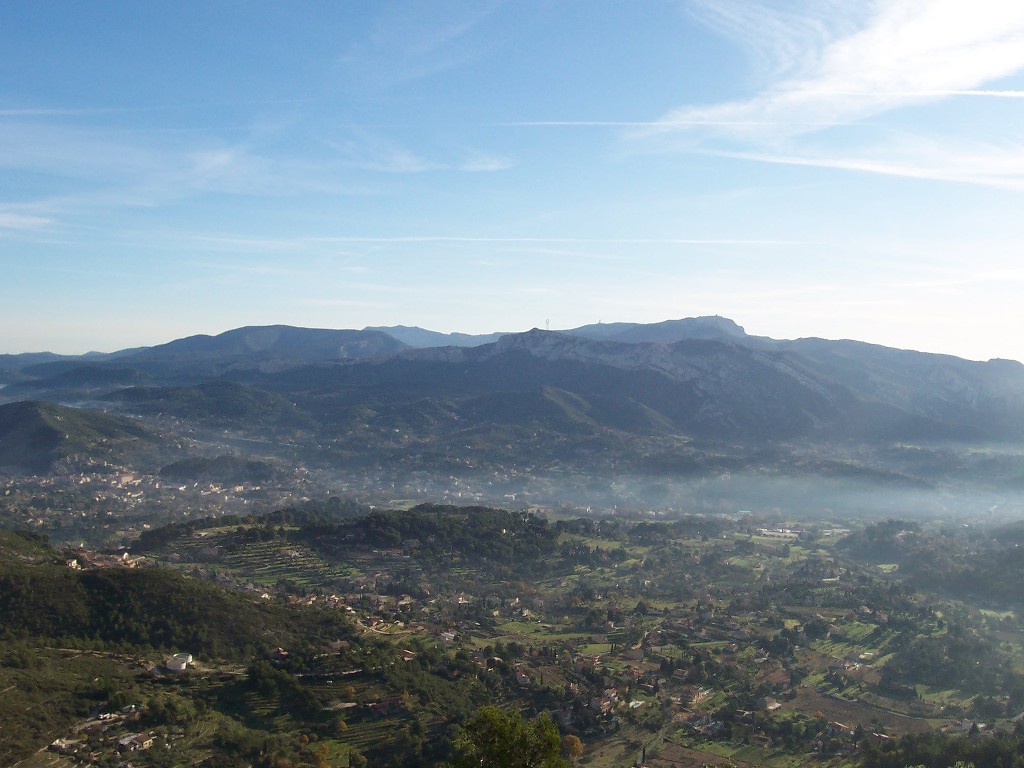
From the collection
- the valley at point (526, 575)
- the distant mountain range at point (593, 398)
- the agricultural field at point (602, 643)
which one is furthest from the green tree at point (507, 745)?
the distant mountain range at point (593, 398)

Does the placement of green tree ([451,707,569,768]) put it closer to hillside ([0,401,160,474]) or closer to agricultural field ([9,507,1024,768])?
agricultural field ([9,507,1024,768])

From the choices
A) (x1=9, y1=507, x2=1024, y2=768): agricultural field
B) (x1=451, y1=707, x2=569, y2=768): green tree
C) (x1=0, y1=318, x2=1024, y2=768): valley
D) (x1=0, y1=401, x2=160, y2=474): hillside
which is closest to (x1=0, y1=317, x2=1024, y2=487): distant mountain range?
(x1=0, y1=318, x2=1024, y2=768): valley

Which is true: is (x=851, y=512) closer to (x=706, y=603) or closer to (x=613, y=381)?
(x=706, y=603)

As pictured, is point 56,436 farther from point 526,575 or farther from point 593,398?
point 593,398

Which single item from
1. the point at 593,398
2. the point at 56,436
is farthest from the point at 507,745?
the point at 593,398

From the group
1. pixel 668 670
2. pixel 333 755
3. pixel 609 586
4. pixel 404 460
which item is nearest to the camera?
pixel 333 755

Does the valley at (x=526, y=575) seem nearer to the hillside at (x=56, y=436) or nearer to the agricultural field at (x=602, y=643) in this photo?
the agricultural field at (x=602, y=643)

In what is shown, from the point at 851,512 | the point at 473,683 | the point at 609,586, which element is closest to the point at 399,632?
the point at 473,683
